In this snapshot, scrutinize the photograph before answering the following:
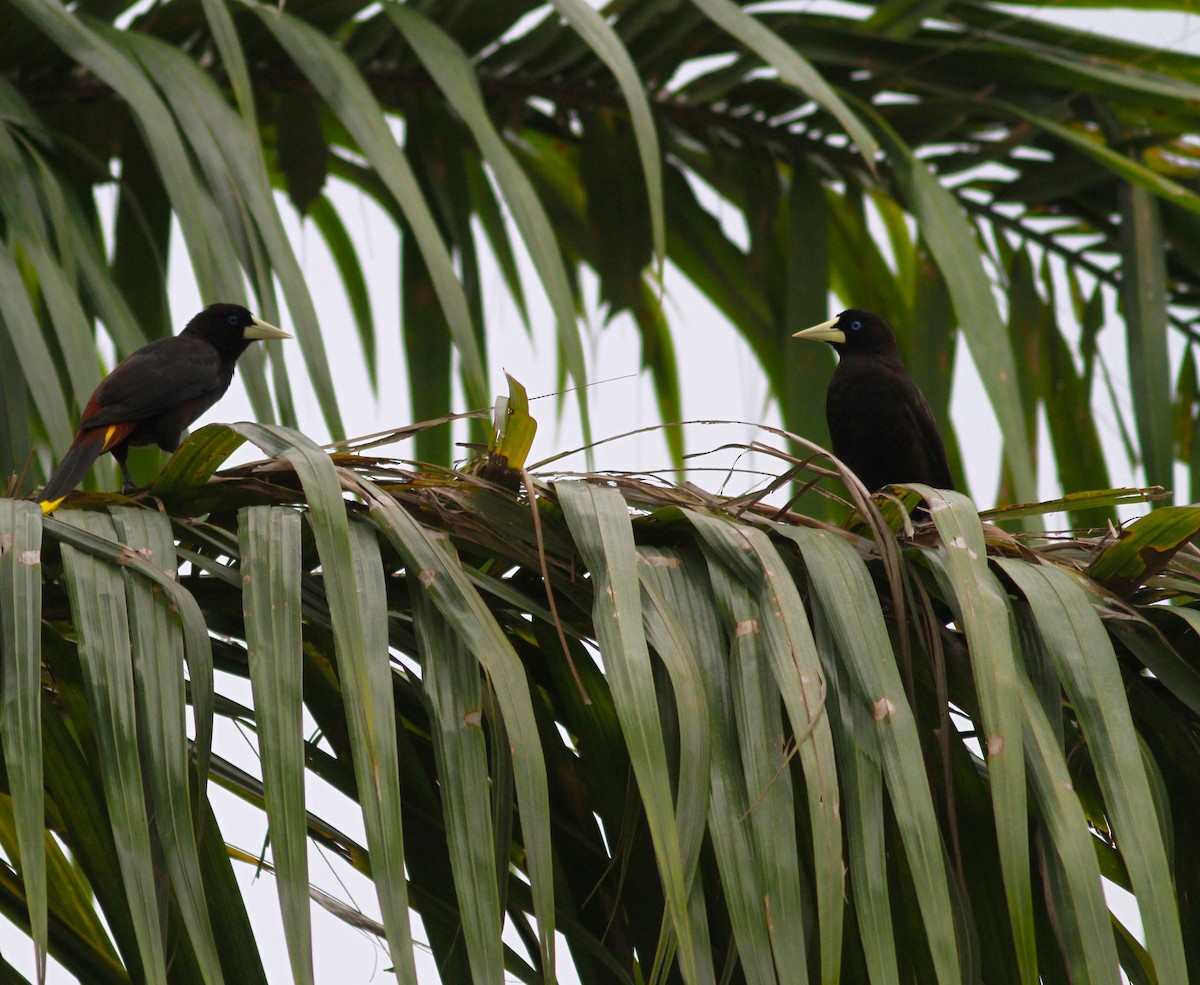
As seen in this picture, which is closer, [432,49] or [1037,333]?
[432,49]

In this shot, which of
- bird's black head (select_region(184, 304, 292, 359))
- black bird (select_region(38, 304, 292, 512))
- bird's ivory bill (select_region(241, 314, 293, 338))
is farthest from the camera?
bird's black head (select_region(184, 304, 292, 359))

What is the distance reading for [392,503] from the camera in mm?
1563

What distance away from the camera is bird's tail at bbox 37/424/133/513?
235cm

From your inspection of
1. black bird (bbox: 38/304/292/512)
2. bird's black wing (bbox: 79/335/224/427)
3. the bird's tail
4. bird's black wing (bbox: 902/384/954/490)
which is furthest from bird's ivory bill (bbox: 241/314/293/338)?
bird's black wing (bbox: 902/384/954/490)

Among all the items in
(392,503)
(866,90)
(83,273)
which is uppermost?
(866,90)

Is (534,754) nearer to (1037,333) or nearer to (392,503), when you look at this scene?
(392,503)

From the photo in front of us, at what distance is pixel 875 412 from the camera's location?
3.40 metres

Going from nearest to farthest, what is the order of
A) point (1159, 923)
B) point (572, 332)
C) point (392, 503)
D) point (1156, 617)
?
point (1159, 923), point (392, 503), point (1156, 617), point (572, 332)

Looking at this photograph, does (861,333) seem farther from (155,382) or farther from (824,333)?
(155,382)

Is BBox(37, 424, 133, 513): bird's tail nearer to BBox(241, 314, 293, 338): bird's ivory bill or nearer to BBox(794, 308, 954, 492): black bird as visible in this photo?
BBox(241, 314, 293, 338): bird's ivory bill

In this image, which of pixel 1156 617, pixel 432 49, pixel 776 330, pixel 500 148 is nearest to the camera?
pixel 1156 617

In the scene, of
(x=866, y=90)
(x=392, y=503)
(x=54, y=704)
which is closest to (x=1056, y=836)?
(x=392, y=503)

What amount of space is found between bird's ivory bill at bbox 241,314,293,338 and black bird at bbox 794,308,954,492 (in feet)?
3.90

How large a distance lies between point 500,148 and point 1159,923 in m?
1.94
